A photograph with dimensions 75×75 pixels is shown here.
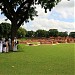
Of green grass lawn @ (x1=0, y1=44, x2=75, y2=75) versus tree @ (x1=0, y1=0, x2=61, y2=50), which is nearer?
green grass lawn @ (x1=0, y1=44, x2=75, y2=75)

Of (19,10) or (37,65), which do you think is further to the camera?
(19,10)

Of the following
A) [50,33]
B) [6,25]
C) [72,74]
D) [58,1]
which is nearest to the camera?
[72,74]

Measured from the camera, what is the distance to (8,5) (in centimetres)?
4069

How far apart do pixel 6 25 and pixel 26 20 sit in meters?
74.1

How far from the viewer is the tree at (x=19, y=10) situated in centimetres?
3981

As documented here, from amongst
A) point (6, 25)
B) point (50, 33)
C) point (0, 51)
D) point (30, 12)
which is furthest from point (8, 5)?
point (50, 33)

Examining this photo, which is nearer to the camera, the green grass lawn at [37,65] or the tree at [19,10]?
the green grass lawn at [37,65]

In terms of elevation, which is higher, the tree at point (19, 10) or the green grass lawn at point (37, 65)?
the tree at point (19, 10)

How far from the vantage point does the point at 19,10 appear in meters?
41.9

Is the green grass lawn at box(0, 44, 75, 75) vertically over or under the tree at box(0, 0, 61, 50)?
under

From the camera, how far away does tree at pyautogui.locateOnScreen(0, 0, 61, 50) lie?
39.8 m

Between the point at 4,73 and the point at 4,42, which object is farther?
the point at 4,42

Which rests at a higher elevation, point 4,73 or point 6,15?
point 6,15

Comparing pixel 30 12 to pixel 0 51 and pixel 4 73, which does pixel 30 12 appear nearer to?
pixel 0 51
